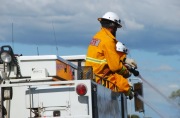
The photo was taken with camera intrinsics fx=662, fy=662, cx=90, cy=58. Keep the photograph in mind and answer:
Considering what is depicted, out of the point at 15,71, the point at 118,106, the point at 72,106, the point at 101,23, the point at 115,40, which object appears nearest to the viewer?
the point at 72,106

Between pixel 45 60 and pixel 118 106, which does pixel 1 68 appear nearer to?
pixel 45 60

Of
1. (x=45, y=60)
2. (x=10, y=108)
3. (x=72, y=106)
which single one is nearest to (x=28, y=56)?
(x=45, y=60)

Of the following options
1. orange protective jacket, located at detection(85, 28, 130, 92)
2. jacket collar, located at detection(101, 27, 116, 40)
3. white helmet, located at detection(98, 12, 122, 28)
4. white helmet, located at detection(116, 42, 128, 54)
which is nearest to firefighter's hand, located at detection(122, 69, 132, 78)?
orange protective jacket, located at detection(85, 28, 130, 92)

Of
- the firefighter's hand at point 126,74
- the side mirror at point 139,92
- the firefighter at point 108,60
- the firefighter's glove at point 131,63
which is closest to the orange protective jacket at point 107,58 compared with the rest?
the firefighter at point 108,60

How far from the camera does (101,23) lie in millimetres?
11078

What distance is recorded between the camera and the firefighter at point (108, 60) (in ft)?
32.9

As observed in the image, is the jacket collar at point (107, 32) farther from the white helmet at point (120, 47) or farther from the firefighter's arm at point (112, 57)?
the firefighter's arm at point (112, 57)

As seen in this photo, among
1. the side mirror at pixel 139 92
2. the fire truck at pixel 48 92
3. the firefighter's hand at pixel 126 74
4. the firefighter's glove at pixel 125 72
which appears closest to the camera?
the fire truck at pixel 48 92

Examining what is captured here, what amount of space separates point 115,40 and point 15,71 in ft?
6.67

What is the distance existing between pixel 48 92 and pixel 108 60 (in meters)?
2.35

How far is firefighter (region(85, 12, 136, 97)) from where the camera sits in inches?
395

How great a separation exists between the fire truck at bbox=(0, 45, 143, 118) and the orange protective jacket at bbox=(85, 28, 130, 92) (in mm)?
720

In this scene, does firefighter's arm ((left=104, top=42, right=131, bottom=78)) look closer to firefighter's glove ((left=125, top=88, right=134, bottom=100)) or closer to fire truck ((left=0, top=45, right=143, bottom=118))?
firefighter's glove ((left=125, top=88, right=134, bottom=100))

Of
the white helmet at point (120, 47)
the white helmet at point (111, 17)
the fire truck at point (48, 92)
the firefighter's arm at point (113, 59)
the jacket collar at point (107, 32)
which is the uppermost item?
the white helmet at point (111, 17)
